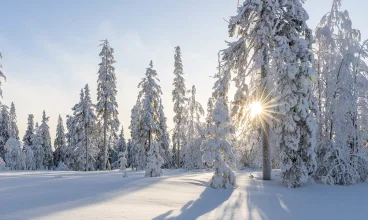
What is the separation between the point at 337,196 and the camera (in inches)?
450

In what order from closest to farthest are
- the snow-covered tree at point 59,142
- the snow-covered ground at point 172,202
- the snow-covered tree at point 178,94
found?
1. the snow-covered ground at point 172,202
2. the snow-covered tree at point 178,94
3. the snow-covered tree at point 59,142

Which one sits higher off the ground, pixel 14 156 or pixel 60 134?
pixel 60 134

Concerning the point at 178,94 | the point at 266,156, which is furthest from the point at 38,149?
the point at 266,156

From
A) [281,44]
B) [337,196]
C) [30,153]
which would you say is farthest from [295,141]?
[30,153]

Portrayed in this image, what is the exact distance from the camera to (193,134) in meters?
37.9

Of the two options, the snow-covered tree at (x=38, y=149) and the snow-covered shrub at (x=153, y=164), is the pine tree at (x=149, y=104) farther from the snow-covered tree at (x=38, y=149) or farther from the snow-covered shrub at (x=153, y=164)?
the snow-covered tree at (x=38, y=149)

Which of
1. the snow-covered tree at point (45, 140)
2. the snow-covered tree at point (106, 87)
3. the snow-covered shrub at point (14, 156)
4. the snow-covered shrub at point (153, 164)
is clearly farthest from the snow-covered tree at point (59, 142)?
the snow-covered shrub at point (153, 164)

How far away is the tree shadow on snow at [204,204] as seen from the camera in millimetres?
7221

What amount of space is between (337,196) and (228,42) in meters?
9.28

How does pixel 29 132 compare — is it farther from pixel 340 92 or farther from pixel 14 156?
pixel 340 92

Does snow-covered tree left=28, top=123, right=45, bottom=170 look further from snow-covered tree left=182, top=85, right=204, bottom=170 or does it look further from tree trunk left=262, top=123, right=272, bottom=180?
tree trunk left=262, top=123, right=272, bottom=180

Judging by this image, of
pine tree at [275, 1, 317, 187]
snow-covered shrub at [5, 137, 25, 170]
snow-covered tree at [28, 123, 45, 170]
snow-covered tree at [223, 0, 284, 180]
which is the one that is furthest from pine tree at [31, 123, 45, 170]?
pine tree at [275, 1, 317, 187]

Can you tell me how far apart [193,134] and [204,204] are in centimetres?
2899

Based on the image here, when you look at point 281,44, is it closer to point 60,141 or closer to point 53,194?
point 53,194
